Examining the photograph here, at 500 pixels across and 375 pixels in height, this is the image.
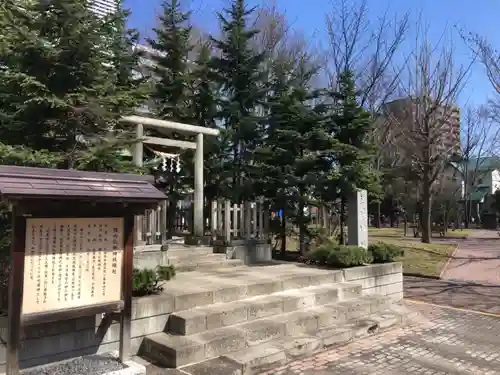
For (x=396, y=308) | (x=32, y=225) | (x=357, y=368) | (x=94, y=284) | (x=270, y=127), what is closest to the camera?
(x=32, y=225)

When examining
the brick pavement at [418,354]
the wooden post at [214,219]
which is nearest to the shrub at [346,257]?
the brick pavement at [418,354]

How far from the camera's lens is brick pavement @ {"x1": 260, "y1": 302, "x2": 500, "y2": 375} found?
533 cm

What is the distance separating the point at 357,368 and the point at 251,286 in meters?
2.23

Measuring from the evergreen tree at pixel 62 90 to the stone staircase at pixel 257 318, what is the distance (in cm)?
274

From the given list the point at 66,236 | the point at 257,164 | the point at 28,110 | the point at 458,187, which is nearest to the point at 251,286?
the point at 66,236

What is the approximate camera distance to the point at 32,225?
162 inches

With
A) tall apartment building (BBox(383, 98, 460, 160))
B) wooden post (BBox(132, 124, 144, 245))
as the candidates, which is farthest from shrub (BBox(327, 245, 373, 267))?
tall apartment building (BBox(383, 98, 460, 160))

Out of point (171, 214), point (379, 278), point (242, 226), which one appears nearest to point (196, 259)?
point (242, 226)

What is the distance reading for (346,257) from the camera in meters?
9.04

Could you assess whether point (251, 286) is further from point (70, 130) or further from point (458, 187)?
point (458, 187)

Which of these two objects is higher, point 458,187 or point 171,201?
point 458,187

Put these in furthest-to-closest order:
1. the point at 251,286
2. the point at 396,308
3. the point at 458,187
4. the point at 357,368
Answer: the point at 458,187, the point at 396,308, the point at 251,286, the point at 357,368

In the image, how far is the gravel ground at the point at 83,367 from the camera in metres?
4.38

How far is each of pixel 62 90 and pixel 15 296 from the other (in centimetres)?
371
